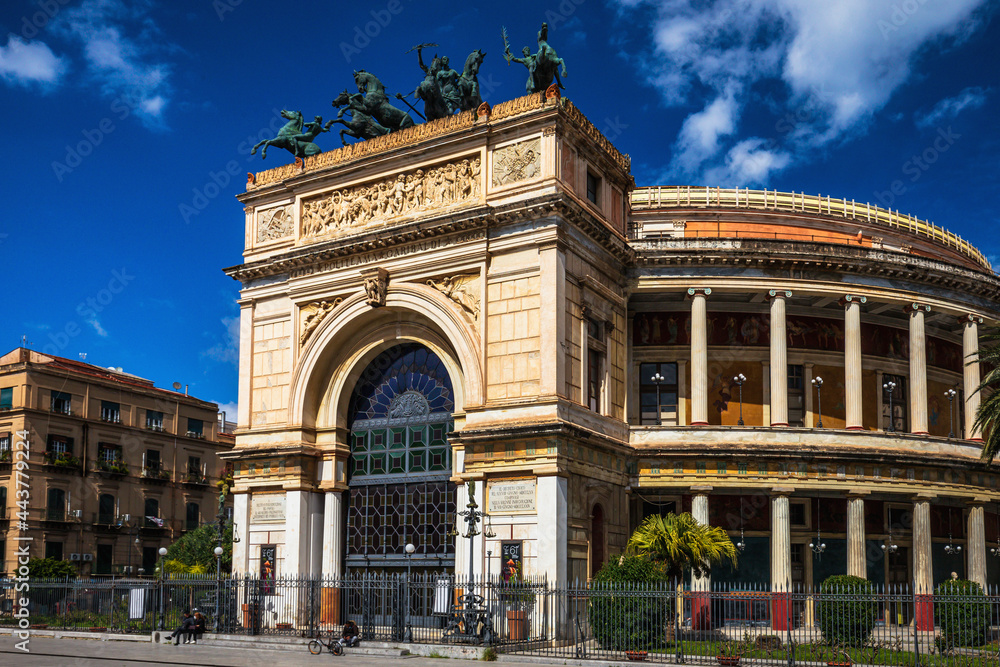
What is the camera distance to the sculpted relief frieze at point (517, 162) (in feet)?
109

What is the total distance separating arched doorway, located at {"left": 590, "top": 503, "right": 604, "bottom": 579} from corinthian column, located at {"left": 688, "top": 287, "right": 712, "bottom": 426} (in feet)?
20.7

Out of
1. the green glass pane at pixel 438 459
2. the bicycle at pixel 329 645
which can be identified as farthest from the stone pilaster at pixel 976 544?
the bicycle at pixel 329 645

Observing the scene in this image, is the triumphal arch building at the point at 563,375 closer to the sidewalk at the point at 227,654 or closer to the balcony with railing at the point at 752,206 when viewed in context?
the balcony with railing at the point at 752,206

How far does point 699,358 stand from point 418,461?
1134cm

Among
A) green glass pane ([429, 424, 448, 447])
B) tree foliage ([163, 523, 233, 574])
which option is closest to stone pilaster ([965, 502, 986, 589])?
green glass pane ([429, 424, 448, 447])

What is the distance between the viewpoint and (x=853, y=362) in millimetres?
39250

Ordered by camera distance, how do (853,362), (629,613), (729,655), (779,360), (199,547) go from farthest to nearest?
(199,547)
(853,362)
(779,360)
(629,613)
(729,655)

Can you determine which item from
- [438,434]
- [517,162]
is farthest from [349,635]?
[517,162]

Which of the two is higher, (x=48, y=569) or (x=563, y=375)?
(x=563, y=375)

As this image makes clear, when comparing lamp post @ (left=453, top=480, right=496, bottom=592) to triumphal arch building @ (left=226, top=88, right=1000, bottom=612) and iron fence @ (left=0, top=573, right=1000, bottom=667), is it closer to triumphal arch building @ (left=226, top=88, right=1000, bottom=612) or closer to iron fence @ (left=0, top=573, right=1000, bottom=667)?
triumphal arch building @ (left=226, top=88, right=1000, bottom=612)

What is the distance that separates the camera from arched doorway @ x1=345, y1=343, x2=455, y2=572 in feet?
115

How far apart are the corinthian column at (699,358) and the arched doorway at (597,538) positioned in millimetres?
6302

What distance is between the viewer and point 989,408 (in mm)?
28938

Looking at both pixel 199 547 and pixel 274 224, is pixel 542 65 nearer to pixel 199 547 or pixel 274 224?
pixel 274 224
